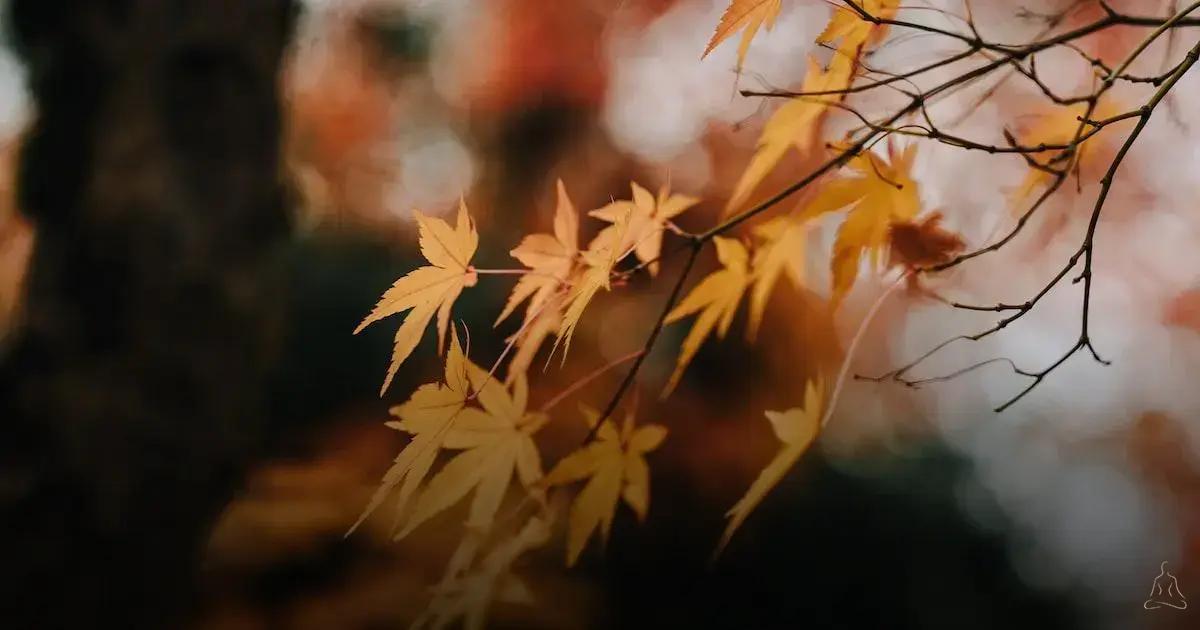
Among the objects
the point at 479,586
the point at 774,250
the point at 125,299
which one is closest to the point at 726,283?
the point at 774,250

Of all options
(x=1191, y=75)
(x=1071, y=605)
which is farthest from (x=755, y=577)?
(x=1191, y=75)

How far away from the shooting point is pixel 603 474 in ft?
1.44

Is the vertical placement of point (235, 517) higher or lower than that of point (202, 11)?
lower

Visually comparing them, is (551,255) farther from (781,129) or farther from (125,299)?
(125,299)

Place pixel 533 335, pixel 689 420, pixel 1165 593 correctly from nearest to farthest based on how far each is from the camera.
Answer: pixel 533 335, pixel 1165 593, pixel 689 420

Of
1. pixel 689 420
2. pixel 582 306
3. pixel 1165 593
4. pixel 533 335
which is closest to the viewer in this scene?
pixel 582 306

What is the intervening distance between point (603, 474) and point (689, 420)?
1365 millimetres

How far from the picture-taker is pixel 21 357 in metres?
1.11

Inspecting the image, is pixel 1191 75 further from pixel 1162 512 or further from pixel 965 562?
pixel 965 562

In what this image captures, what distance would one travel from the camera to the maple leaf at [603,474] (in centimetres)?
41

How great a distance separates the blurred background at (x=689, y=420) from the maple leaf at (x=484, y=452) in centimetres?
80

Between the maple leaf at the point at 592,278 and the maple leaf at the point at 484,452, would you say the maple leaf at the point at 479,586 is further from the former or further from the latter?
the maple leaf at the point at 592,278

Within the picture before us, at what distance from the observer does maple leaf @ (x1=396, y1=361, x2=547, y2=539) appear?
358mm

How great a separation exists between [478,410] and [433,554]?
1.07m
